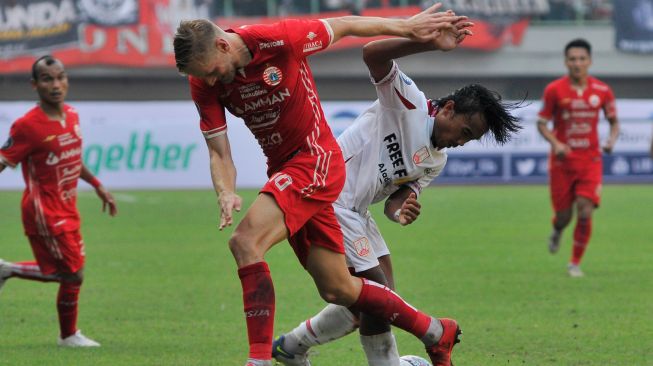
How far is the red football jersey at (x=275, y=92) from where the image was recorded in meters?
5.49

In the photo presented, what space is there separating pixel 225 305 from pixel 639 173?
1705 cm

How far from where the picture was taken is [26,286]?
11047 mm

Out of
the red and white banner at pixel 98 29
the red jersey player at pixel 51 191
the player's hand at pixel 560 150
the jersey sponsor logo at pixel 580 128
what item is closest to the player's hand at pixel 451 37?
the red jersey player at pixel 51 191

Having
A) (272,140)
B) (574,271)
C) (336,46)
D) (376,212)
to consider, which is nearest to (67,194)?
(272,140)

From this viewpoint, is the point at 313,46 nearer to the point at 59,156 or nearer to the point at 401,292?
the point at 59,156

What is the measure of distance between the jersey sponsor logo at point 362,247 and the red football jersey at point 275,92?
2.23 ft

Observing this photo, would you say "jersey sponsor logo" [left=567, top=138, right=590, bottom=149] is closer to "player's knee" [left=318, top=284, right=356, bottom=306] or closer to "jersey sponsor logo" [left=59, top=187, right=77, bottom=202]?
"jersey sponsor logo" [left=59, top=187, right=77, bottom=202]

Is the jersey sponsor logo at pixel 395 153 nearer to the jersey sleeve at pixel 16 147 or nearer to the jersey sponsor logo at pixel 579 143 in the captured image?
the jersey sleeve at pixel 16 147

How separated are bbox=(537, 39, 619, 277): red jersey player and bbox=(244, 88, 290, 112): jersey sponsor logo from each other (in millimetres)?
6688

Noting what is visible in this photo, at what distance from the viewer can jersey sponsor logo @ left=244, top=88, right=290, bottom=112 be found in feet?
18.2

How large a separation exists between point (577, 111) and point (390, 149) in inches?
240

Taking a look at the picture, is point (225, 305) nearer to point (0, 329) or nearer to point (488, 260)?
point (0, 329)

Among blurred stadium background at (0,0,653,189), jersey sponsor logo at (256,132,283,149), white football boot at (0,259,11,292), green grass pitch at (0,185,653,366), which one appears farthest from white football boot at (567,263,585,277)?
blurred stadium background at (0,0,653,189)

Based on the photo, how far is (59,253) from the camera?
7.75 m
